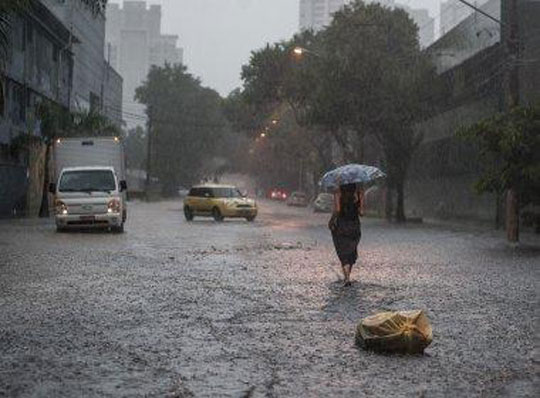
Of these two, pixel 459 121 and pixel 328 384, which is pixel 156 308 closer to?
pixel 328 384

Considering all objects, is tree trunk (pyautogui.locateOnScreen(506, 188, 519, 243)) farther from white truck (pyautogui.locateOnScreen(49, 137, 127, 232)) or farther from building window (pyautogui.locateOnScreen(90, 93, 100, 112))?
building window (pyautogui.locateOnScreen(90, 93, 100, 112))

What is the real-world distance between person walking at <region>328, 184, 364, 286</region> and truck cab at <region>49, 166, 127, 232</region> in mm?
12938

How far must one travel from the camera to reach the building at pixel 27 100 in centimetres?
3722

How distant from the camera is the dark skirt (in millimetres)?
13055

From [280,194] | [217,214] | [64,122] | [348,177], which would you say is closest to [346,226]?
[348,177]

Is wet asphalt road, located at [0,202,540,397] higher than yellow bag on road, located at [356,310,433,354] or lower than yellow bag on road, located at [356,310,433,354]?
lower

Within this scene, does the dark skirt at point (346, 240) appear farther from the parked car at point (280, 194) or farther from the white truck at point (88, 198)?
the parked car at point (280, 194)

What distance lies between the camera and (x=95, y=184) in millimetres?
25297

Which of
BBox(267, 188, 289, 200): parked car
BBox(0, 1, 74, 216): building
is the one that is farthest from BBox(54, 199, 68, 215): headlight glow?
BBox(267, 188, 289, 200): parked car

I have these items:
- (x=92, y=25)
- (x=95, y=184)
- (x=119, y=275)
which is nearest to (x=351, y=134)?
(x=92, y=25)

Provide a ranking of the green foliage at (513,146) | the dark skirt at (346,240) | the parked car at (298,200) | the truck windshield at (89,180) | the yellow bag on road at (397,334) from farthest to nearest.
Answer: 1. the parked car at (298,200)
2. the truck windshield at (89,180)
3. the green foliage at (513,146)
4. the dark skirt at (346,240)
5. the yellow bag on road at (397,334)

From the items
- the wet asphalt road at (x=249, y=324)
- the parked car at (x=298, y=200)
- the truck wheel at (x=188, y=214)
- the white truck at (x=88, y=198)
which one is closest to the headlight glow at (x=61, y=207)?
the white truck at (x=88, y=198)

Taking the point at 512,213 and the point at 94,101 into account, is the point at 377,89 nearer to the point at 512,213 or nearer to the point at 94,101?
the point at 512,213

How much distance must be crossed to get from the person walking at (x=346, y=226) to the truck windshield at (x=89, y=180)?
13.3 meters
